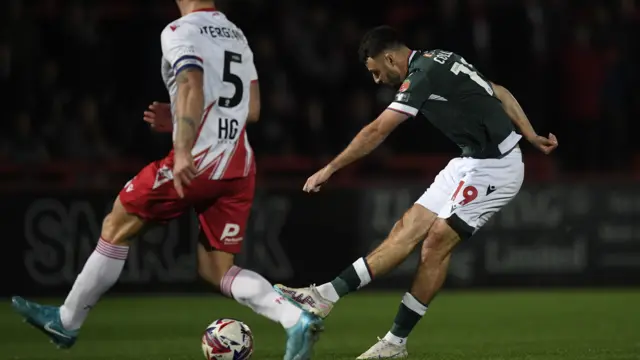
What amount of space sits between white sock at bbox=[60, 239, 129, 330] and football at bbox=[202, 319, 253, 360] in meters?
0.73

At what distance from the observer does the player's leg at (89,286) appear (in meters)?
6.64

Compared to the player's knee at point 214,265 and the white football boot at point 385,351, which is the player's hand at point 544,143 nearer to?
the white football boot at point 385,351

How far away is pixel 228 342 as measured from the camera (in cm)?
701

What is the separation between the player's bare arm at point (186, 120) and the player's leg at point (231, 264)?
49 centimetres

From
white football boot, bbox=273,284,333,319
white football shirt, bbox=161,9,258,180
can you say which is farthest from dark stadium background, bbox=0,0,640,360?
white football shirt, bbox=161,9,258,180

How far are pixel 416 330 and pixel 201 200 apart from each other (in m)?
4.18

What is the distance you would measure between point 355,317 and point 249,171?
514 centimetres

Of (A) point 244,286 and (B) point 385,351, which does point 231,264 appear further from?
(B) point 385,351

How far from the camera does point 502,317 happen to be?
37.3 feet

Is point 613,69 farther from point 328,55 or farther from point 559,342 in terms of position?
point 559,342

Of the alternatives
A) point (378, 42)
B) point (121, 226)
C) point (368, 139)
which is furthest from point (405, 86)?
point (121, 226)

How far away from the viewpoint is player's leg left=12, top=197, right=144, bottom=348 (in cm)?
664

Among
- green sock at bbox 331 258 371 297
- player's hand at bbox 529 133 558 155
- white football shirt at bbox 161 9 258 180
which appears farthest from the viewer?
player's hand at bbox 529 133 558 155

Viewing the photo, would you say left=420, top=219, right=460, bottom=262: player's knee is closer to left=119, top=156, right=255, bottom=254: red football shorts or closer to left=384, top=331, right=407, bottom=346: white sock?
left=384, top=331, right=407, bottom=346: white sock
